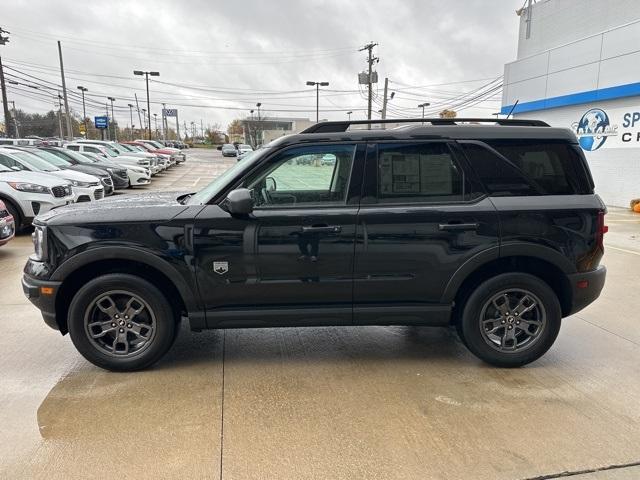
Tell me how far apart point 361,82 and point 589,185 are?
4120 centimetres

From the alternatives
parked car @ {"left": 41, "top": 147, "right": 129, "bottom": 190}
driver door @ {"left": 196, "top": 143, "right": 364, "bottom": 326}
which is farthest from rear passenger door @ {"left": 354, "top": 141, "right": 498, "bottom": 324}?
A: parked car @ {"left": 41, "top": 147, "right": 129, "bottom": 190}

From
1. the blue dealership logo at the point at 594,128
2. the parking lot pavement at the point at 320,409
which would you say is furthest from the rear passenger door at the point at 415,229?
the blue dealership logo at the point at 594,128

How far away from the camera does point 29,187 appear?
9102mm

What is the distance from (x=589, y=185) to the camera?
3824 mm

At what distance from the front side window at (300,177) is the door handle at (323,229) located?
0.72 ft

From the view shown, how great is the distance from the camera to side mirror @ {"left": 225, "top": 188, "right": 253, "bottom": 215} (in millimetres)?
3443

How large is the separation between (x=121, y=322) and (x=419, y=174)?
2649 mm

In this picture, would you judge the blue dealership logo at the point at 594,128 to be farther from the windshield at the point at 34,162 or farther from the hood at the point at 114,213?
the windshield at the point at 34,162

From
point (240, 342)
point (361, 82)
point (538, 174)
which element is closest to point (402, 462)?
point (240, 342)

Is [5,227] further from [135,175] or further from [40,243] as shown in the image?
[135,175]

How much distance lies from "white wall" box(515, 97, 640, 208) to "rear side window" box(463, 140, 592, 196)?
13.1m

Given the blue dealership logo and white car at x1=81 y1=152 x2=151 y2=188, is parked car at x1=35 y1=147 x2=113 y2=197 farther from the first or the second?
the blue dealership logo

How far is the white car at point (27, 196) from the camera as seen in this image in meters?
8.96

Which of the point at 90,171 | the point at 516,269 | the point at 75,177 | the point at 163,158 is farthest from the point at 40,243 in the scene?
the point at 163,158
